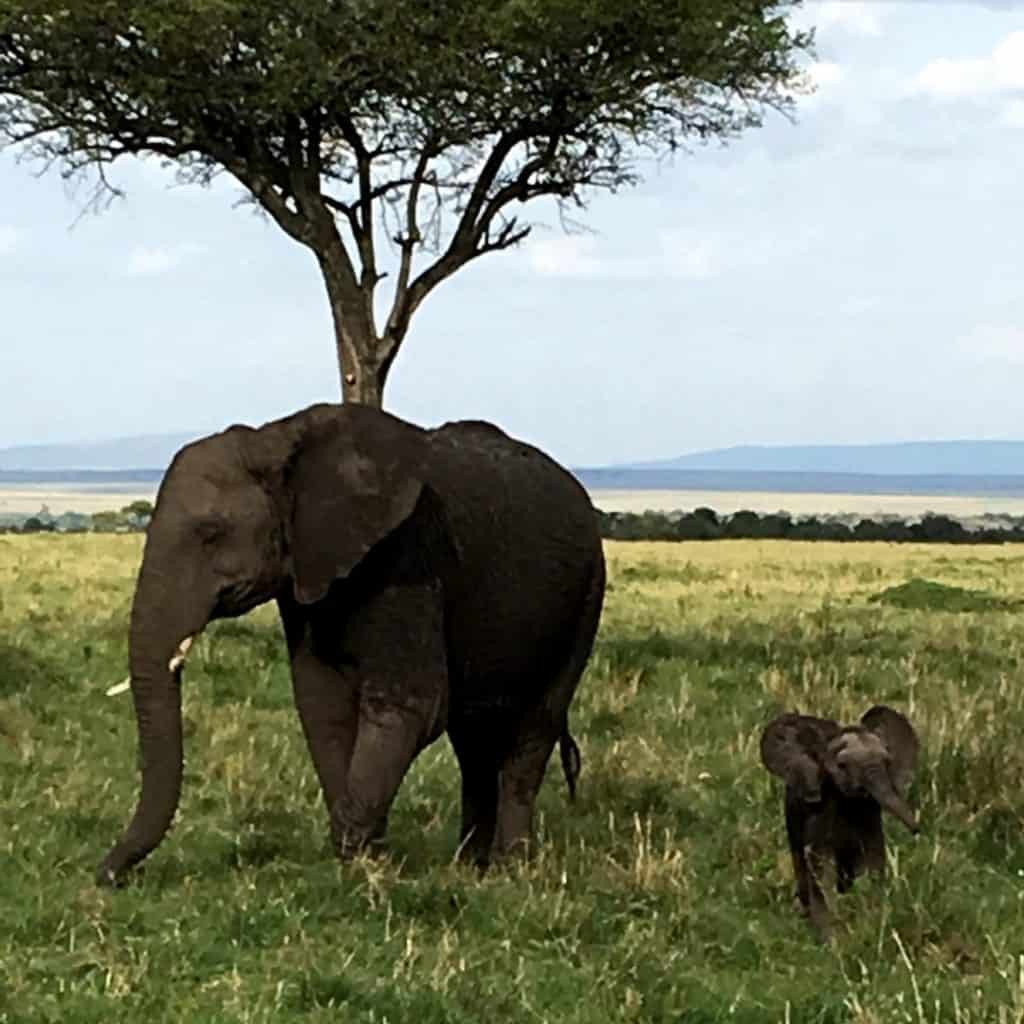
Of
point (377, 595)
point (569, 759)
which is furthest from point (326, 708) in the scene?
point (569, 759)

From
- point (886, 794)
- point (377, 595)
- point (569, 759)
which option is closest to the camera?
point (886, 794)

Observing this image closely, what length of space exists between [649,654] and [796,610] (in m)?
5.69

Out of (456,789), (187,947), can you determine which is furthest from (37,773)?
(187,947)

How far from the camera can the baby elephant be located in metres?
6.97

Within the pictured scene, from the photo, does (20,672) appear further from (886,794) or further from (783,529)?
(783,529)

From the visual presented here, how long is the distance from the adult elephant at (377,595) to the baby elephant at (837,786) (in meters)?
1.46

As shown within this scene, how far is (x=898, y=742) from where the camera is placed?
284 inches

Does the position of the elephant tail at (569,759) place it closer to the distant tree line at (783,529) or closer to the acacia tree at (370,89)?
the acacia tree at (370,89)

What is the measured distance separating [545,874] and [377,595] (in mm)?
1212

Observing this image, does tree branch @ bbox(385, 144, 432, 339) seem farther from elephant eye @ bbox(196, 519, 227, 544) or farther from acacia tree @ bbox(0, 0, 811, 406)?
elephant eye @ bbox(196, 519, 227, 544)

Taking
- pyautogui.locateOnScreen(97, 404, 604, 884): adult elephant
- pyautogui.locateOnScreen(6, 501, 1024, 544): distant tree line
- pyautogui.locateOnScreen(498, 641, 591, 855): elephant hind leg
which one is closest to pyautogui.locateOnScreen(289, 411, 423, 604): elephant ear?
pyautogui.locateOnScreen(97, 404, 604, 884): adult elephant

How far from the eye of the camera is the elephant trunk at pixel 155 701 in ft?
24.0

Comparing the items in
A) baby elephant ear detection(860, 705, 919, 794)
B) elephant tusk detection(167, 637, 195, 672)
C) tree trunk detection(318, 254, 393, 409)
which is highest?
tree trunk detection(318, 254, 393, 409)

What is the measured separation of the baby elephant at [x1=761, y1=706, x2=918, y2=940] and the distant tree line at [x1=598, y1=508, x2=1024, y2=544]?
34.3 meters
